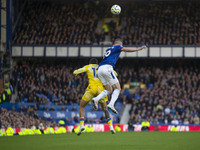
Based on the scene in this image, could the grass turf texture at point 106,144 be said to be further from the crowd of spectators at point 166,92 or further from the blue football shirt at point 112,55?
the crowd of spectators at point 166,92

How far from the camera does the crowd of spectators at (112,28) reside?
155 feet

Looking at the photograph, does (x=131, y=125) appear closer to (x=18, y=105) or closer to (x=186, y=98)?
(x=186, y=98)

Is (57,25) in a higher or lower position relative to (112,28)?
higher

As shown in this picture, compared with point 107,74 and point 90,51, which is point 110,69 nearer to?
point 107,74

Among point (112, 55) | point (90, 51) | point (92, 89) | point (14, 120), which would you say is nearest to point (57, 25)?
point (90, 51)

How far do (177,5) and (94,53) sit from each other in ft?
40.7

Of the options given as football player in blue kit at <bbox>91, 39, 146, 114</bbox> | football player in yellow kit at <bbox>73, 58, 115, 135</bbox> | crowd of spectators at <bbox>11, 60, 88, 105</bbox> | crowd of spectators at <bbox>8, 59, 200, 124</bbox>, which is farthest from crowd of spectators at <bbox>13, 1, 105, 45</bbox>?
football player in blue kit at <bbox>91, 39, 146, 114</bbox>

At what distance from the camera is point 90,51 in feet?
156

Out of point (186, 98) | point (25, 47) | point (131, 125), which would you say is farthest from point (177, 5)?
point (131, 125)

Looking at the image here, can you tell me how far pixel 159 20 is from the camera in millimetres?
48812

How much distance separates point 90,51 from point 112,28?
13.8 ft

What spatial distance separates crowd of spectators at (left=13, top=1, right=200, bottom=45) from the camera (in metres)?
47.2

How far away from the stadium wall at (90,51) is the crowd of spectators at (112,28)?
62 cm

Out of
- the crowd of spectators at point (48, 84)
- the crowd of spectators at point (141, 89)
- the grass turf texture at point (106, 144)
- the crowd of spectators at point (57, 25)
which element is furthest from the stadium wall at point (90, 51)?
the grass turf texture at point (106, 144)
